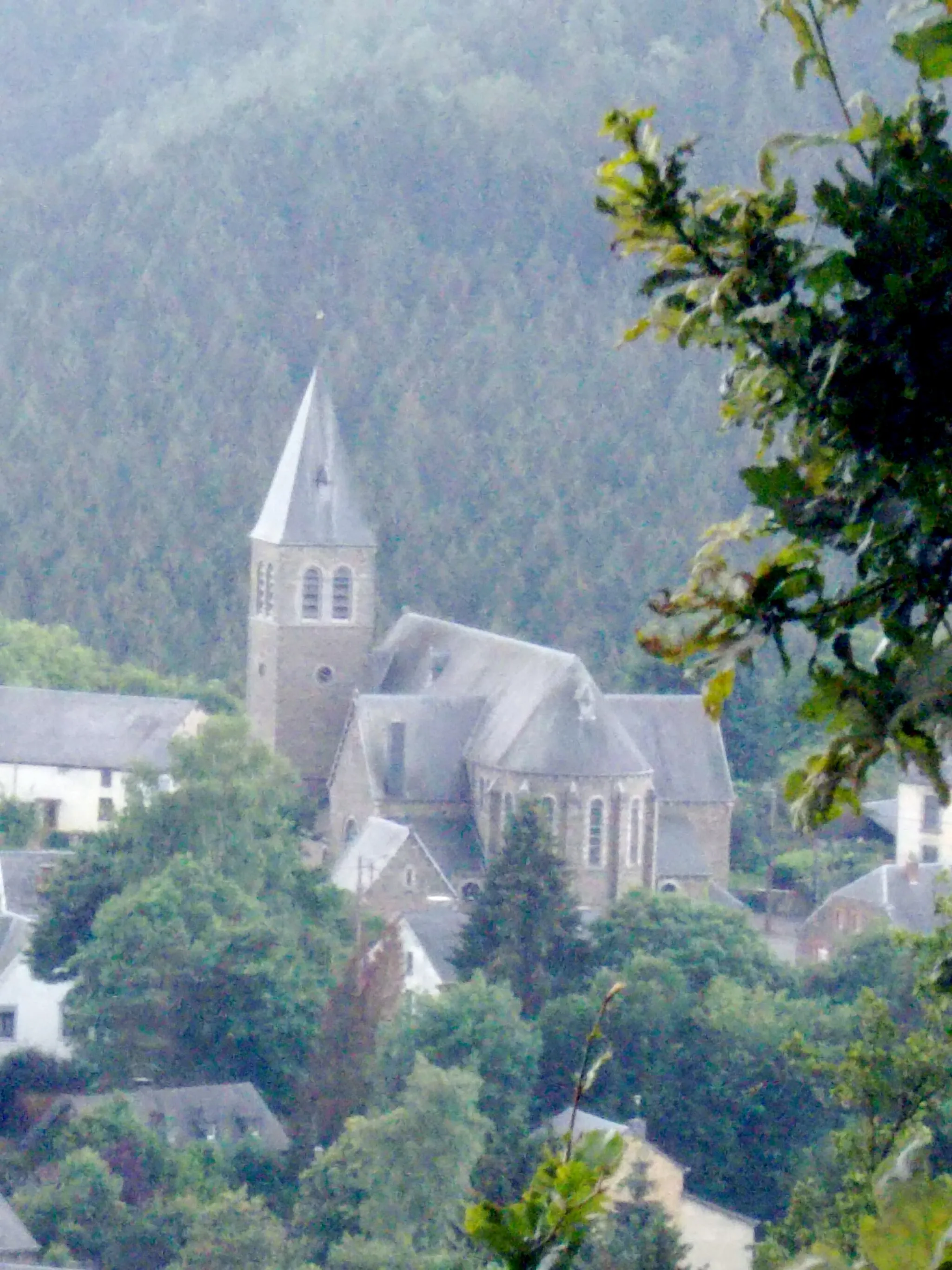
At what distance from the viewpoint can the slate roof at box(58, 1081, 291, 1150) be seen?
38.5 metres

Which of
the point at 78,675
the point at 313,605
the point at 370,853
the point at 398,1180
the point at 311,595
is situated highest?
the point at 311,595

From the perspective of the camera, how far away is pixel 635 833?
171ft

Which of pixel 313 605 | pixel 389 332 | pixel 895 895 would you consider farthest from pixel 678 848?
pixel 389 332

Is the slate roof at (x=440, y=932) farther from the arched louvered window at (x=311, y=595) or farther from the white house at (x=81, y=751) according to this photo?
the white house at (x=81, y=751)

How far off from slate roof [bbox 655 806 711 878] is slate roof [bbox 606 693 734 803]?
1.20ft

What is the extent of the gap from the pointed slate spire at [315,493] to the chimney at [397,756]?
5199mm

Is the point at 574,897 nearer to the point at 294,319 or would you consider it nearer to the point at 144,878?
the point at 144,878

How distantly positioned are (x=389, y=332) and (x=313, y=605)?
60.9 metres

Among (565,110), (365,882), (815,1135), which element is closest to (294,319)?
(565,110)

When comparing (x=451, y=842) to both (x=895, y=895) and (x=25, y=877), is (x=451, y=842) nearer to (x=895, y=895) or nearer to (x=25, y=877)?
(x=25, y=877)

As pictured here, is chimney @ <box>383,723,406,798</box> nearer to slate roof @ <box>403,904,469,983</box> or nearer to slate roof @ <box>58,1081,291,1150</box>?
slate roof @ <box>403,904,469,983</box>

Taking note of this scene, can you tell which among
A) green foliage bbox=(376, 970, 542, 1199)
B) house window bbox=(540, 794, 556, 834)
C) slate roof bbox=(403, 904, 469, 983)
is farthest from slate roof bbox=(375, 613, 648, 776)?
green foliage bbox=(376, 970, 542, 1199)

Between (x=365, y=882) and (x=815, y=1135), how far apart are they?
539 inches

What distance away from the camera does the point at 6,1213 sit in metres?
33.8
